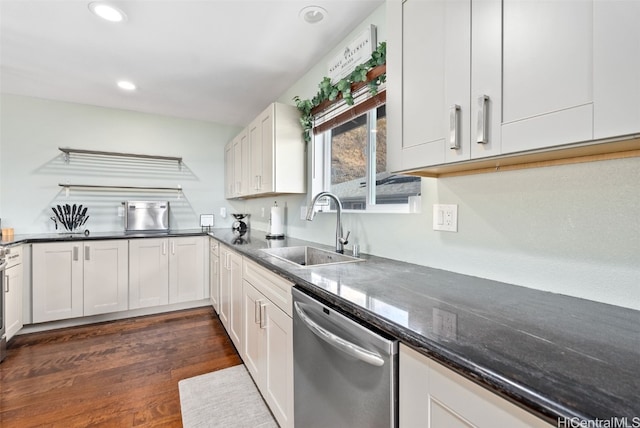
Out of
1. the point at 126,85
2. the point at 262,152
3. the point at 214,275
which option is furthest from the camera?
the point at 214,275

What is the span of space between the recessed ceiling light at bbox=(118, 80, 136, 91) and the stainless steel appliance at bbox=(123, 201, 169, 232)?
4.24ft

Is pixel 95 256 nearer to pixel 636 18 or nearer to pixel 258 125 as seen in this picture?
pixel 258 125

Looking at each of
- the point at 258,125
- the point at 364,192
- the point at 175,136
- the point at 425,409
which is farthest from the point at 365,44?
the point at 175,136

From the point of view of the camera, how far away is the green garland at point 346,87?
162cm

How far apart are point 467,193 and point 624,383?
890mm

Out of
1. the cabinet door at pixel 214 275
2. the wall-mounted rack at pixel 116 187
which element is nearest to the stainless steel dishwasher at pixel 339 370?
the cabinet door at pixel 214 275

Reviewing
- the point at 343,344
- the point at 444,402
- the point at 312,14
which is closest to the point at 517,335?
the point at 444,402

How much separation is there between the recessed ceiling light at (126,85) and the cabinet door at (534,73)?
10.1ft

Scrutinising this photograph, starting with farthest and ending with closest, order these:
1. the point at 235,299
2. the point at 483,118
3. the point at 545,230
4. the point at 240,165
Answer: the point at 240,165 < the point at 235,299 < the point at 545,230 < the point at 483,118

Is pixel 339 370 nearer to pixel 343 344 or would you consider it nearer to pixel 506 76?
pixel 343 344

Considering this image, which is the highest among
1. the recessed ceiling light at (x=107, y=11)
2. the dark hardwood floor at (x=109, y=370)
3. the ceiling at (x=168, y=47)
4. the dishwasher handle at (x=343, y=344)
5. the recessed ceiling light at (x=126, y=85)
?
the ceiling at (x=168, y=47)

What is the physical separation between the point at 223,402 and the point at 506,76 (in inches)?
85.1

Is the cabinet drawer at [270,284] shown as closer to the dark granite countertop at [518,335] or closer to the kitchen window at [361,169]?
the dark granite countertop at [518,335]

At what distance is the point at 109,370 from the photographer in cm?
220
